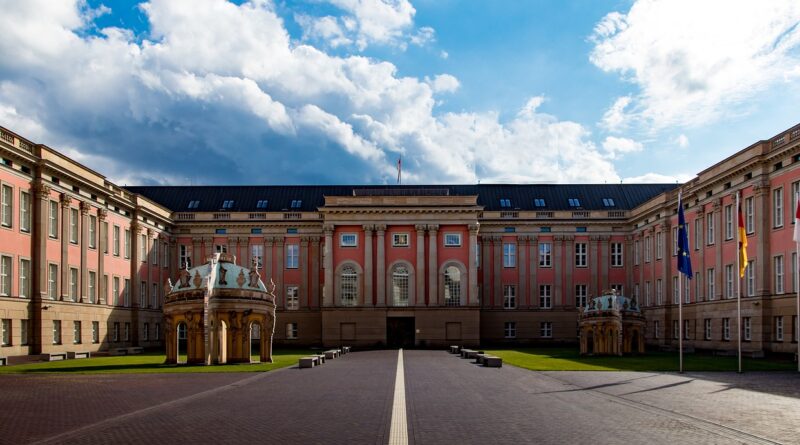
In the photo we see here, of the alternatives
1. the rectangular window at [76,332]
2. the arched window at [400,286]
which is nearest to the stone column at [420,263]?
the arched window at [400,286]

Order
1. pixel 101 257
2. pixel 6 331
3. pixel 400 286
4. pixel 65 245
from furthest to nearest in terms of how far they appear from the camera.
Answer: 1. pixel 400 286
2. pixel 101 257
3. pixel 65 245
4. pixel 6 331

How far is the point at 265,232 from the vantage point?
96750 mm

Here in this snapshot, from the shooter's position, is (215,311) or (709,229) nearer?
(215,311)

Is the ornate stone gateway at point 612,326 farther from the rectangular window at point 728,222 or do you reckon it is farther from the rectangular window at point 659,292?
the rectangular window at point 659,292

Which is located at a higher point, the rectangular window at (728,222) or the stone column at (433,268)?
the rectangular window at (728,222)

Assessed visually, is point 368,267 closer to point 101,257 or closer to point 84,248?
point 101,257

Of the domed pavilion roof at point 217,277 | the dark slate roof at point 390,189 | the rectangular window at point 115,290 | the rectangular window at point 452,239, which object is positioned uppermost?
the dark slate roof at point 390,189

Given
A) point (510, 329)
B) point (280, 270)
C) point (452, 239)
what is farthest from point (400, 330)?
point (280, 270)

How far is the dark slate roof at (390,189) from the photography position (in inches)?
3989

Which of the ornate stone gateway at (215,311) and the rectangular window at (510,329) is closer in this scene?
the ornate stone gateway at (215,311)

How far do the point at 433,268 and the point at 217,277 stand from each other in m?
40.4

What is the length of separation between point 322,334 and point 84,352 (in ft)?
92.4

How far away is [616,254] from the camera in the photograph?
9631 cm

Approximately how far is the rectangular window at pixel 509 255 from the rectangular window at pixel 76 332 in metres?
46.8
